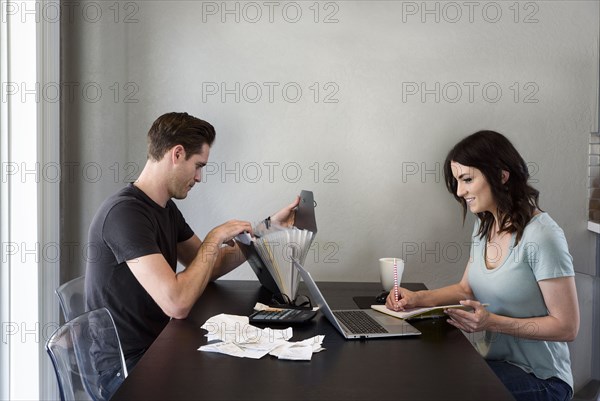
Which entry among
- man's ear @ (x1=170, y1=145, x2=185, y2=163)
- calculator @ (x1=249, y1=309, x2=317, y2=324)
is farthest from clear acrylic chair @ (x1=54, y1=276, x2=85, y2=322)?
calculator @ (x1=249, y1=309, x2=317, y2=324)

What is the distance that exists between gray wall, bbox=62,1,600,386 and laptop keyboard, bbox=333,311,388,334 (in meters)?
0.86

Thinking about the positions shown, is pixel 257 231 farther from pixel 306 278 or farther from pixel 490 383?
pixel 490 383

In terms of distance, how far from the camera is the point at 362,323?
189cm

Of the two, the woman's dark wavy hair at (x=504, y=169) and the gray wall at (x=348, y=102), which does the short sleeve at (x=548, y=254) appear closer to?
the woman's dark wavy hair at (x=504, y=169)

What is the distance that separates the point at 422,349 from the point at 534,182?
1414 millimetres

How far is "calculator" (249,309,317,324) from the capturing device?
6.20 feet

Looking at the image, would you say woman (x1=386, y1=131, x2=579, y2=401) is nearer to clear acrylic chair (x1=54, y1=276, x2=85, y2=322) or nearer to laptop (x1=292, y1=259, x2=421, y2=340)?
laptop (x1=292, y1=259, x2=421, y2=340)

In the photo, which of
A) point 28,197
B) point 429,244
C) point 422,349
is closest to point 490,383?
point 422,349

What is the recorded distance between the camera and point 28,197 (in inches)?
102

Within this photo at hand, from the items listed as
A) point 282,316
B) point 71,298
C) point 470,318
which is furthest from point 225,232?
point 470,318

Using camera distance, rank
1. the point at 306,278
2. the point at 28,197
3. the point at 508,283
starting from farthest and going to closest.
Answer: the point at 28,197
the point at 508,283
the point at 306,278

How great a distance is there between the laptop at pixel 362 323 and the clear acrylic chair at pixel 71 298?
0.74 metres

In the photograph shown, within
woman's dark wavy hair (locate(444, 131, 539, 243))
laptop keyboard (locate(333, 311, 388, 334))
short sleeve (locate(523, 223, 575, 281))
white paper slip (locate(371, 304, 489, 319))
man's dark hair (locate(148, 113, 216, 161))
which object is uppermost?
man's dark hair (locate(148, 113, 216, 161))

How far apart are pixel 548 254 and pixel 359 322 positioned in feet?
1.93
